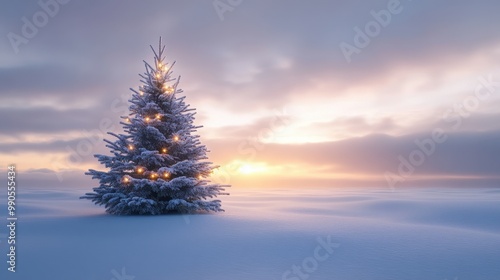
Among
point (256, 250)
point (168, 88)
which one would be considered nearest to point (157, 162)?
point (168, 88)

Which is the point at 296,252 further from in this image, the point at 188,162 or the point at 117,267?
the point at 188,162

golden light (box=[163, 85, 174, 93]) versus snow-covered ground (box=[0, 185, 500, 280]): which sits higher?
golden light (box=[163, 85, 174, 93])

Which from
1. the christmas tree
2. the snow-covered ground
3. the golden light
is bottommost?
the snow-covered ground

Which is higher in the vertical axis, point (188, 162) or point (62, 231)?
point (188, 162)

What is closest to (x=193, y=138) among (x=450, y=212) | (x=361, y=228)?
(x=361, y=228)

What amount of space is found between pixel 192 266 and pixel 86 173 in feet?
30.9

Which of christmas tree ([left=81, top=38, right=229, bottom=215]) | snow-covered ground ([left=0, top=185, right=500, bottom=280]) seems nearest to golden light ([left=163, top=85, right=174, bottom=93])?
christmas tree ([left=81, top=38, right=229, bottom=215])

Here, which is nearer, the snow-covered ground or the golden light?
the snow-covered ground

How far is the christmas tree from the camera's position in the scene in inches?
508

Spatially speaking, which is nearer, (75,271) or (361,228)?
(75,271)

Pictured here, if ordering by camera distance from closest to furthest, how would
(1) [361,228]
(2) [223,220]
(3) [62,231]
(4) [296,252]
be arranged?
(4) [296,252] < (3) [62,231] < (1) [361,228] < (2) [223,220]

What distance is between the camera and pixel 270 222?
9852 mm

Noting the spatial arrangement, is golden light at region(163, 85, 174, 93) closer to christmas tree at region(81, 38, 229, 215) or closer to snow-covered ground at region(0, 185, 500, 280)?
christmas tree at region(81, 38, 229, 215)

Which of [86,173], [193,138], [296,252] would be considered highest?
[193,138]
